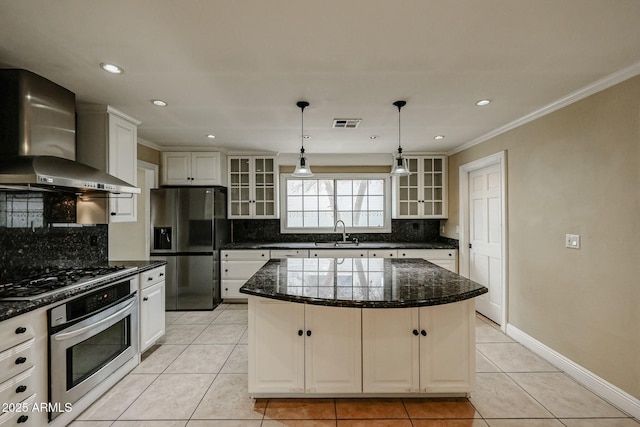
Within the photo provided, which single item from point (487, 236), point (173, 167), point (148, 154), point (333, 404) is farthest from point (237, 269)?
point (487, 236)

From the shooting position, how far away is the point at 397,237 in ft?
16.4

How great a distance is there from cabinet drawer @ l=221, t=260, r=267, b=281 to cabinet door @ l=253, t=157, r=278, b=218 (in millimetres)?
841

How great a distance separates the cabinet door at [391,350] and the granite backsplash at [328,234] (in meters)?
3.01

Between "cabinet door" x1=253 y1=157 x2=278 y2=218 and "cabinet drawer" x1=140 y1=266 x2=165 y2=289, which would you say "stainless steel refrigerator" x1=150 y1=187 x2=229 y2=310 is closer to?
"cabinet door" x1=253 y1=157 x2=278 y2=218

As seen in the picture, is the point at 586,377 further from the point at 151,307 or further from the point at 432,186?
the point at 151,307

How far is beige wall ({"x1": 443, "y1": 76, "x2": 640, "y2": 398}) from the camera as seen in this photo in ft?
6.45

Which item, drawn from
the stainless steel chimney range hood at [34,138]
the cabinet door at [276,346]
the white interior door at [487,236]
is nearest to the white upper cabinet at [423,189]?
the white interior door at [487,236]

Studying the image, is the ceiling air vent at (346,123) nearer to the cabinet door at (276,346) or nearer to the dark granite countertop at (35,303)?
the cabinet door at (276,346)

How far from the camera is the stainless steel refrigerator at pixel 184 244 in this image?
4020 millimetres

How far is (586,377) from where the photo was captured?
2242mm

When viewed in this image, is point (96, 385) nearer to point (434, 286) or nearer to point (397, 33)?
point (434, 286)

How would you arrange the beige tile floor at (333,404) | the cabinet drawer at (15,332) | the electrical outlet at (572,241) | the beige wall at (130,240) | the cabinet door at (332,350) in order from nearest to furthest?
the cabinet drawer at (15,332) → the beige tile floor at (333,404) → the cabinet door at (332,350) → the electrical outlet at (572,241) → the beige wall at (130,240)

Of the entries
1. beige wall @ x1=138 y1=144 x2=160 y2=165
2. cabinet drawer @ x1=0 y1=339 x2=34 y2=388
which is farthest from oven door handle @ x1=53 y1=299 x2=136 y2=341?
beige wall @ x1=138 y1=144 x2=160 y2=165

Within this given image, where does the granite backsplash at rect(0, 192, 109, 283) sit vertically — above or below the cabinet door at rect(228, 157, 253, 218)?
below
